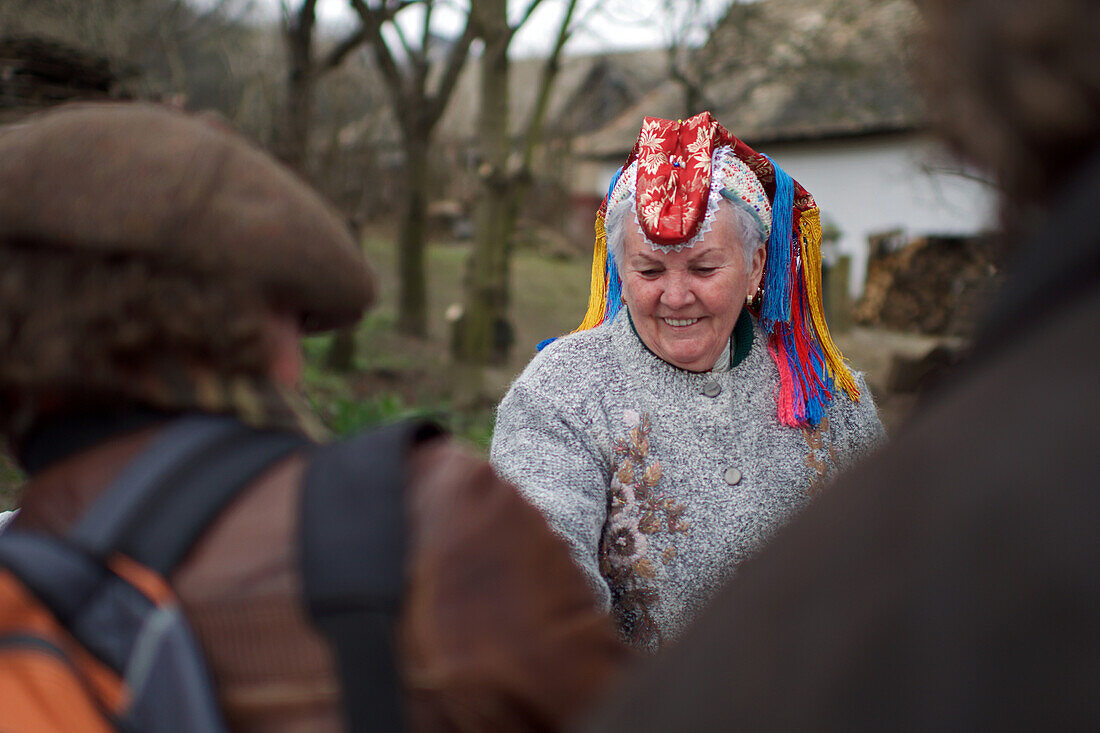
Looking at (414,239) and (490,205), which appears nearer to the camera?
(490,205)

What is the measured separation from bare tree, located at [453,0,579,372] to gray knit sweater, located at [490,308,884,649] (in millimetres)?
5964

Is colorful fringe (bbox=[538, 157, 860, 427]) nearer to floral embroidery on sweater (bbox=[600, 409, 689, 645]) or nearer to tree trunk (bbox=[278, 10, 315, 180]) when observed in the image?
floral embroidery on sweater (bbox=[600, 409, 689, 645])

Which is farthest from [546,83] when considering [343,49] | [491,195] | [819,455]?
[819,455]

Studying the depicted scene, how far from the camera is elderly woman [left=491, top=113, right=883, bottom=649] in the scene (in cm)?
198

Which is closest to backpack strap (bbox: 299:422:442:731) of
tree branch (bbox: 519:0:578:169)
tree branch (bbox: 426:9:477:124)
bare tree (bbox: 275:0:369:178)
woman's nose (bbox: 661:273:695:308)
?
A: woman's nose (bbox: 661:273:695:308)

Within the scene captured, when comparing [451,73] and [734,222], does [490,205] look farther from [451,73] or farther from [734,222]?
[734,222]

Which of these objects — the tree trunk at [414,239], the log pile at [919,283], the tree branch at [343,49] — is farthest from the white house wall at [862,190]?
the tree branch at [343,49]

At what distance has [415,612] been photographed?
0.80 m

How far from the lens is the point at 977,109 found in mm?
652

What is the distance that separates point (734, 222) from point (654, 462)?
2.14ft

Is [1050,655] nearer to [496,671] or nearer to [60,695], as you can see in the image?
[496,671]

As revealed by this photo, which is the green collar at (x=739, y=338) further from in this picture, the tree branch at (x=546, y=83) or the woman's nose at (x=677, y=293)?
the tree branch at (x=546, y=83)

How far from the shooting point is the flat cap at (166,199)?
871 mm

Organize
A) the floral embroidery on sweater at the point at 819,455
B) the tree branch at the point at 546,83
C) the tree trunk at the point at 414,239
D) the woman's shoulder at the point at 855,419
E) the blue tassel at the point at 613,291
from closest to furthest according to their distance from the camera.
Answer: the floral embroidery on sweater at the point at 819,455 → the woman's shoulder at the point at 855,419 → the blue tassel at the point at 613,291 → the tree branch at the point at 546,83 → the tree trunk at the point at 414,239
